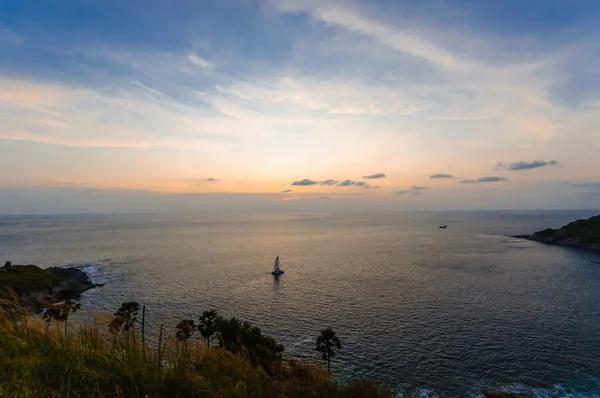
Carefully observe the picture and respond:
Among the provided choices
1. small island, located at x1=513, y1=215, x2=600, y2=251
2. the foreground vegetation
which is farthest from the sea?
small island, located at x1=513, y1=215, x2=600, y2=251

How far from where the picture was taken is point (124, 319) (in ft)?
121

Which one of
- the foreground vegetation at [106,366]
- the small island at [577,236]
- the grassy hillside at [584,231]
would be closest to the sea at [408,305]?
the foreground vegetation at [106,366]

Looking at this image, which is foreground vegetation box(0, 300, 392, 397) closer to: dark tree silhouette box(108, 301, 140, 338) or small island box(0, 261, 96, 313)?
dark tree silhouette box(108, 301, 140, 338)

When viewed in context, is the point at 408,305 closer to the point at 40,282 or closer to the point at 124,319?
the point at 124,319

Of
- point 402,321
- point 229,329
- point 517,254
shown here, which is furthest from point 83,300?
point 517,254

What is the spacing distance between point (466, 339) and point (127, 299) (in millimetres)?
72464

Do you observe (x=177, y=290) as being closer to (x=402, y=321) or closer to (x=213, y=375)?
(x=402, y=321)

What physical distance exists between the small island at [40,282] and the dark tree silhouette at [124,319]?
38860mm

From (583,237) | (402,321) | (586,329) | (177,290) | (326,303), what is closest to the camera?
(586,329)

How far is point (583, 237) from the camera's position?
16688cm

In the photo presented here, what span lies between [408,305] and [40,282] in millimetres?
91884

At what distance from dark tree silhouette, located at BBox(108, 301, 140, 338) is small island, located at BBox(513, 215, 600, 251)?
192m

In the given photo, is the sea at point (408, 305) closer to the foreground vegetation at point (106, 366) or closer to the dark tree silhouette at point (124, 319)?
the foreground vegetation at point (106, 366)

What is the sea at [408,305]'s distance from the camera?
44.7m
